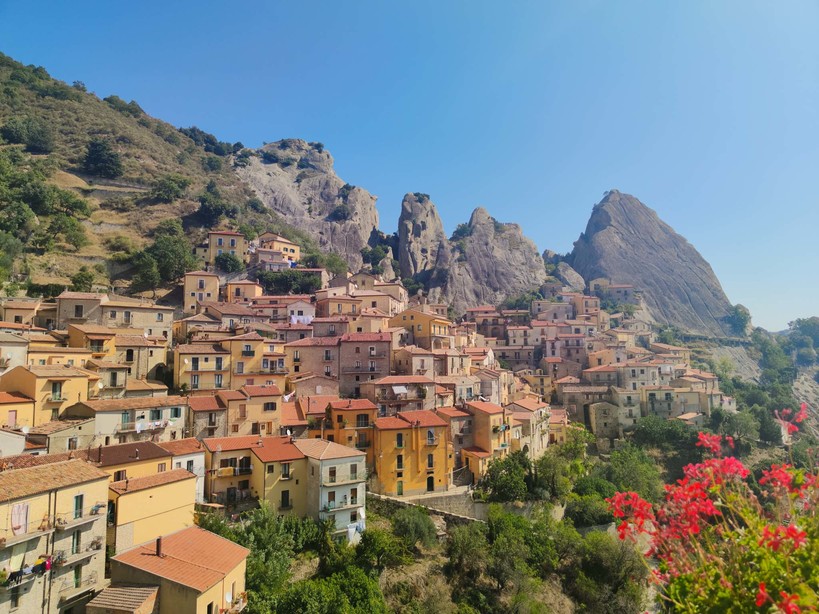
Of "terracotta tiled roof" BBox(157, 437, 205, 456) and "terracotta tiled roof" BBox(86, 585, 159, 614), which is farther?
"terracotta tiled roof" BBox(157, 437, 205, 456)

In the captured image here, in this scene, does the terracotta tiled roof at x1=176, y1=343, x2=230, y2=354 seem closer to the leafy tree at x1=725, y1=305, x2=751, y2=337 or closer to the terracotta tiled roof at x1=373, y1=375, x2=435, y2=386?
the terracotta tiled roof at x1=373, y1=375, x2=435, y2=386

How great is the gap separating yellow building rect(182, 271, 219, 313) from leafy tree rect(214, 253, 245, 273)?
404 inches

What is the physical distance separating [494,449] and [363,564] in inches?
696

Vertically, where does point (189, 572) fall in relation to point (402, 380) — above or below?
below

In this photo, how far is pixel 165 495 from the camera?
23750mm

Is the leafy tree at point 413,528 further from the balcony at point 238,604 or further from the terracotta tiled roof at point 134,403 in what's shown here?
the terracotta tiled roof at point 134,403

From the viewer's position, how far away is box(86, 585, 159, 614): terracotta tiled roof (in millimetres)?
18547

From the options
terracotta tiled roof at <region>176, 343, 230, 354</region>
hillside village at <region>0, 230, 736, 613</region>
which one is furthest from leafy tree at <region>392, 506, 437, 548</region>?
terracotta tiled roof at <region>176, 343, 230, 354</region>

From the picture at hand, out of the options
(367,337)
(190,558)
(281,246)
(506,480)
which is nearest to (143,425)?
(190,558)

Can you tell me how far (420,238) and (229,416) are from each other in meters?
88.4

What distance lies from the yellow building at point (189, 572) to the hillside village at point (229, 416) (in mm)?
98

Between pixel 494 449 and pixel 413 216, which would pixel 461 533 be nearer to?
pixel 494 449

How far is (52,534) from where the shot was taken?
61.9 ft

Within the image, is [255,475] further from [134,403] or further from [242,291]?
[242,291]
